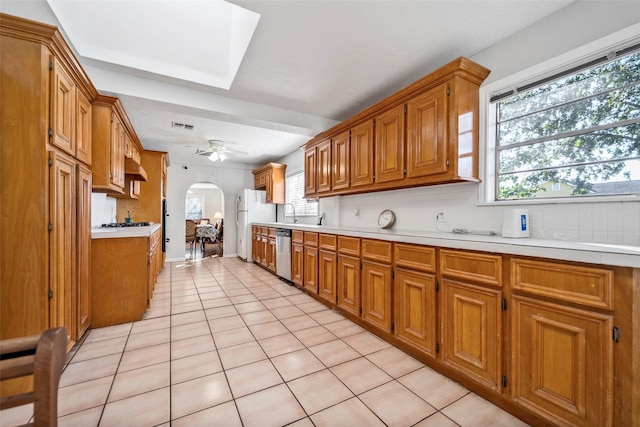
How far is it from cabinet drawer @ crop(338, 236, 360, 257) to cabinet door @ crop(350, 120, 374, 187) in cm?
66

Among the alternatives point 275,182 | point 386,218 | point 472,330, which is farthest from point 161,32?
point 275,182

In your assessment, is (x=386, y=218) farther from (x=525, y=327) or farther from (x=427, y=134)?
(x=525, y=327)

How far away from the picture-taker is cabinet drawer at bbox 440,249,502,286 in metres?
1.59

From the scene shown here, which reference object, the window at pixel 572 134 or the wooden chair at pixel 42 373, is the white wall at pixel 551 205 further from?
the wooden chair at pixel 42 373

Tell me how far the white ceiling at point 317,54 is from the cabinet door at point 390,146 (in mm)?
460

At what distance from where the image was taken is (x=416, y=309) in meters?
2.08

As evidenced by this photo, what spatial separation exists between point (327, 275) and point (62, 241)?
2.43 m

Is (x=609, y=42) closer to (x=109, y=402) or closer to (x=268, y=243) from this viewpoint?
(x=109, y=402)

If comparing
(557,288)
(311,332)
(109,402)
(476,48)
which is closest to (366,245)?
(311,332)

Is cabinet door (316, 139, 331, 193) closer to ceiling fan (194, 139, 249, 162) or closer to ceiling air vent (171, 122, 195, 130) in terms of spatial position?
ceiling air vent (171, 122, 195, 130)

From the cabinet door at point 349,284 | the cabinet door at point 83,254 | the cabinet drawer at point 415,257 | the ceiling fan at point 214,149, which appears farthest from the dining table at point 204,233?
the cabinet drawer at point 415,257

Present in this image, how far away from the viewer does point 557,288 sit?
4.38 feet

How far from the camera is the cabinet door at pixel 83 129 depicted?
2.19 meters

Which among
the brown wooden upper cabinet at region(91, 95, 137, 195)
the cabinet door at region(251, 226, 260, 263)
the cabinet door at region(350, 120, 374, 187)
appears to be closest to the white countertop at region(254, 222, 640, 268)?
the cabinet door at region(350, 120, 374, 187)
